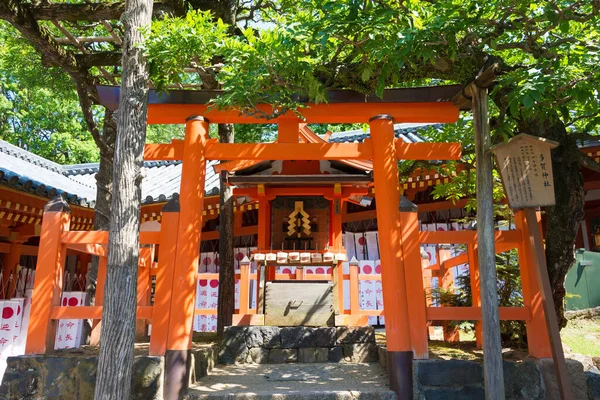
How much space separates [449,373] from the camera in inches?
161

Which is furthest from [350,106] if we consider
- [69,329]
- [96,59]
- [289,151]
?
[69,329]

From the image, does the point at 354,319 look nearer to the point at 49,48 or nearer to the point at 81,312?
the point at 81,312

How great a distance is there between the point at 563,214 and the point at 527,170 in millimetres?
922

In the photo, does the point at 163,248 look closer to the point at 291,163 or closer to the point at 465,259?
the point at 291,163

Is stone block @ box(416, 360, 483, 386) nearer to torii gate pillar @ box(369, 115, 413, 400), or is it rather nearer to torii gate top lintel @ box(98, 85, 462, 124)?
torii gate pillar @ box(369, 115, 413, 400)

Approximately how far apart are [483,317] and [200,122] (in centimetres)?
353

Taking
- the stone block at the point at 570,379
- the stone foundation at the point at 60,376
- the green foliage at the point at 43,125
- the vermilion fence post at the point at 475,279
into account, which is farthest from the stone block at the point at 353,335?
the green foliage at the point at 43,125

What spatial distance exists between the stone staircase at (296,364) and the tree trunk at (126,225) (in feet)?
3.51

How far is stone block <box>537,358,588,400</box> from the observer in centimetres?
408

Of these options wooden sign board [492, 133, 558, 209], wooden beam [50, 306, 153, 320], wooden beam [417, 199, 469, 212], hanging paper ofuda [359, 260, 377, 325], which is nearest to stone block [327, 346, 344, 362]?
wooden beam [50, 306, 153, 320]

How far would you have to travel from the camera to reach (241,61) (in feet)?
13.5

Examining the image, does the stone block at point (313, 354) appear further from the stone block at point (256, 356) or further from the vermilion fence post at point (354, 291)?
the vermilion fence post at point (354, 291)

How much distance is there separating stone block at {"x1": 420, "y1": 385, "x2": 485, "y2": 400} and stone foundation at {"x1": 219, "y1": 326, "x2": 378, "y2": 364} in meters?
2.04

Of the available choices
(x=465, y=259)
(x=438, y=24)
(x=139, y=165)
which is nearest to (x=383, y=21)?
(x=438, y=24)
